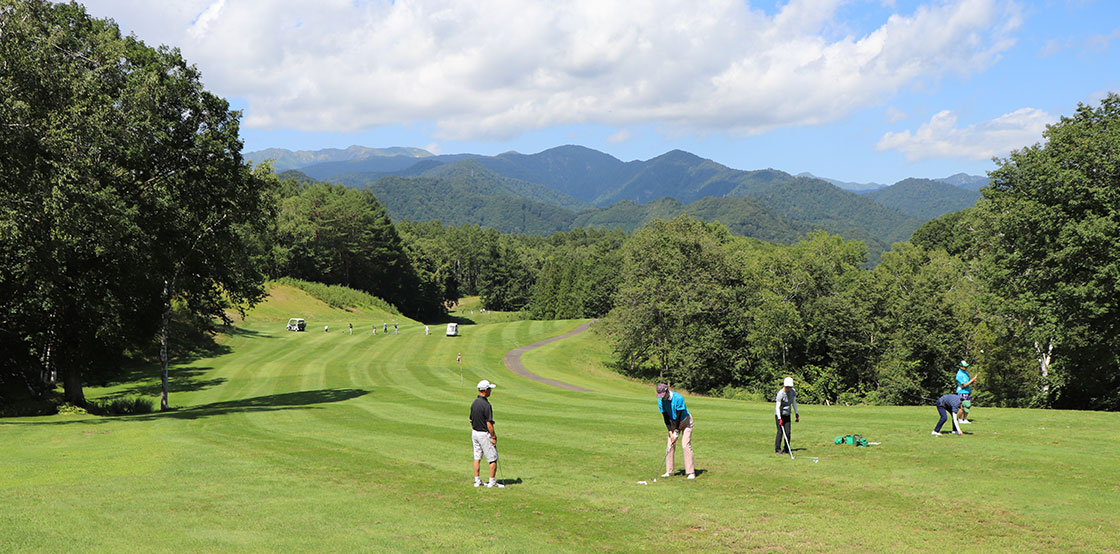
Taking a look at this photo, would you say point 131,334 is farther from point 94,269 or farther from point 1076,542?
point 1076,542

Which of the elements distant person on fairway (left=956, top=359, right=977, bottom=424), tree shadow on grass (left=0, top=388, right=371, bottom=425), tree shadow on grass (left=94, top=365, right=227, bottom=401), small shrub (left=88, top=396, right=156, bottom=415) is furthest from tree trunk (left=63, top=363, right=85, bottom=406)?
distant person on fairway (left=956, top=359, right=977, bottom=424)

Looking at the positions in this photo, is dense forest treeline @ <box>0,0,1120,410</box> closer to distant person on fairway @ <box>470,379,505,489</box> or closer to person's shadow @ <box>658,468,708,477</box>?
distant person on fairway @ <box>470,379,505,489</box>

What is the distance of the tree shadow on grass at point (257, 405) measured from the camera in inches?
1123

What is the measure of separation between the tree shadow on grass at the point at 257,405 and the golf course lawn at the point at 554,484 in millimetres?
513

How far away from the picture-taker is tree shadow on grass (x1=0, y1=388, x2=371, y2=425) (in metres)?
28.5

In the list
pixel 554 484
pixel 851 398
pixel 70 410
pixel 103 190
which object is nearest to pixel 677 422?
pixel 554 484

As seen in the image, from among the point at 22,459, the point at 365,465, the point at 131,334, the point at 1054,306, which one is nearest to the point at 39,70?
the point at 131,334

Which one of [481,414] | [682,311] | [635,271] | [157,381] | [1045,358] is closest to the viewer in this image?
[481,414]

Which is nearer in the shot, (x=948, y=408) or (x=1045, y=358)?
(x=948, y=408)

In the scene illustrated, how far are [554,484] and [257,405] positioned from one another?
24.5 m

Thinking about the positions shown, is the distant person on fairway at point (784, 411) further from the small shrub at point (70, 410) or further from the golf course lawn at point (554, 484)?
the small shrub at point (70, 410)

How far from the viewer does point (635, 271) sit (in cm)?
6594

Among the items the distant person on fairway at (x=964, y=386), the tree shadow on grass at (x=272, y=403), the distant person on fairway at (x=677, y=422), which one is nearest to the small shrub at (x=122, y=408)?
the tree shadow on grass at (x=272, y=403)

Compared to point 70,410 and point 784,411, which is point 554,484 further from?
point 70,410
